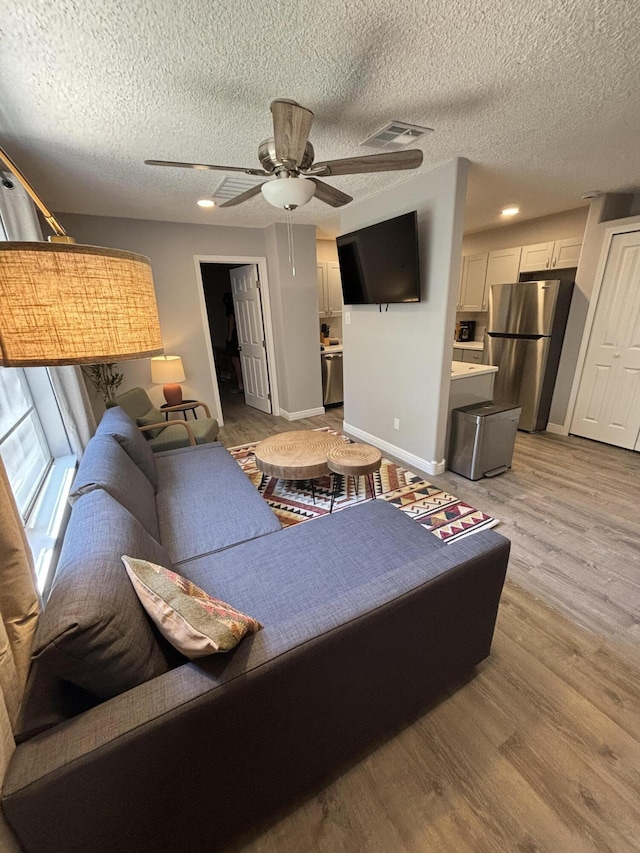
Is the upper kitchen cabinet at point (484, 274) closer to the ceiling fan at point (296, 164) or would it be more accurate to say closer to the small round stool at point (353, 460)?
the small round stool at point (353, 460)

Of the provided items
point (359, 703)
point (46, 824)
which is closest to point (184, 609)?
point (46, 824)

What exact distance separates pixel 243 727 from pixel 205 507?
117cm

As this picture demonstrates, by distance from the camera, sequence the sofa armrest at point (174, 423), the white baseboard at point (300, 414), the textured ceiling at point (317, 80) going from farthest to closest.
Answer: the white baseboard at point (300, 414)
the sofa armrest at point (174, 423)
the textured ceiling at point (317, 80)

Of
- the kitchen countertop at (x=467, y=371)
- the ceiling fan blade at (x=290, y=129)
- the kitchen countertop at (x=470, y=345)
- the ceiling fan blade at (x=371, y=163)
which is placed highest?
the ceiling fan blade at (x=290, y=129)

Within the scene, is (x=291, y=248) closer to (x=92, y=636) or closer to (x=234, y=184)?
(x=234, y=184)

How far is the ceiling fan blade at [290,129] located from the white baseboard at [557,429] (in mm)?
3946

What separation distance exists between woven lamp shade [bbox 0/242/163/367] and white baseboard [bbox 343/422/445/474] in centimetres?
278

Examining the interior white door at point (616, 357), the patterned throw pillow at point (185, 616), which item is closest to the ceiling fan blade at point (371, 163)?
the patterned throw pillow at point (185, 616)

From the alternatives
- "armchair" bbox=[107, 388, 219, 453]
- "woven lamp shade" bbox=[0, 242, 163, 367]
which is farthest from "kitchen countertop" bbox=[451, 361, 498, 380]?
"woven lamp shade" bbox=[0, 242, 163, 367]

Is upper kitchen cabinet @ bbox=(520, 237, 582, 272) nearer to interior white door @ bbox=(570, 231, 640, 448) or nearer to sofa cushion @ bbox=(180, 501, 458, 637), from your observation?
interior white door @ bbox=(570, 231, 640, 448)

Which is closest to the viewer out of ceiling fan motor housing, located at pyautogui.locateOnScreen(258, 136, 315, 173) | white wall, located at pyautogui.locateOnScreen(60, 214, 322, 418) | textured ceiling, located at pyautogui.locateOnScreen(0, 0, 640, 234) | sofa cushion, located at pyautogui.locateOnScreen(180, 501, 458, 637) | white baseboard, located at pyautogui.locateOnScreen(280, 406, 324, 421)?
sofa cushion, located at pyautogui.locateOnScreen(180, 501, 458, 637)

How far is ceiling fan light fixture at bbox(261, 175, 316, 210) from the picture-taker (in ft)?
4.88

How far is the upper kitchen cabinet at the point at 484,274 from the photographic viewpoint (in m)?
4.27

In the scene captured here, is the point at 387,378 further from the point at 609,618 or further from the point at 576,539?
the point at 609,618
